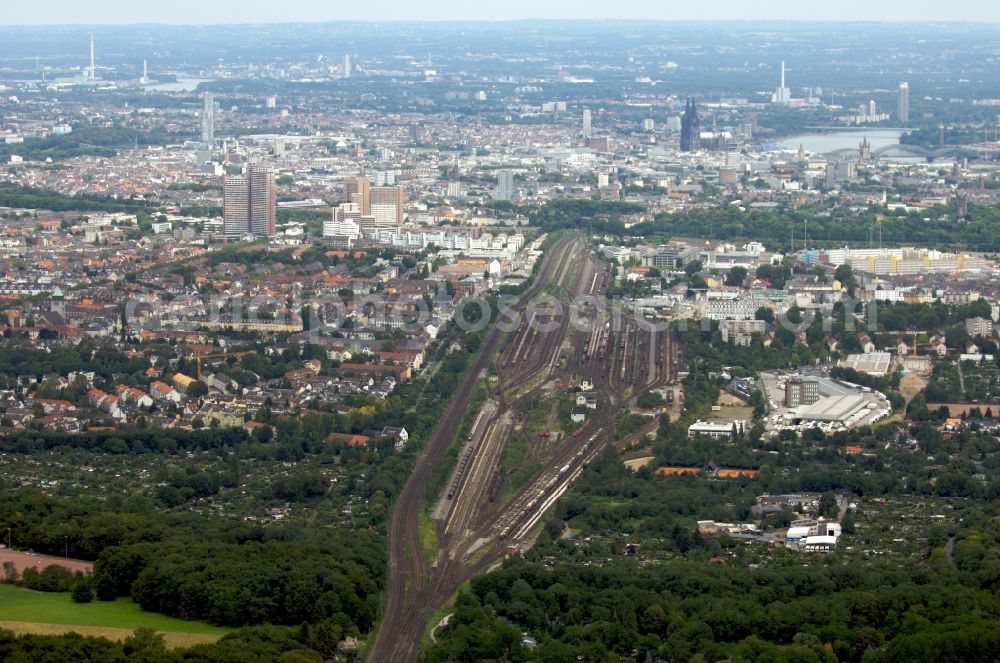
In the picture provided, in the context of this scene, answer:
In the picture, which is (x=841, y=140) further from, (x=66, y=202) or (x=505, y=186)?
(x=66, y=202)

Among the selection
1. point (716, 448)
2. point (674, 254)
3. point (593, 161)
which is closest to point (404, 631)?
point (716, 448)

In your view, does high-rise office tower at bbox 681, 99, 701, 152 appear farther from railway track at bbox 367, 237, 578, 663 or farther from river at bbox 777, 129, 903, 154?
railway track at bbox 367, 237, 578, 663

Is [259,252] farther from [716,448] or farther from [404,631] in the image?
[404,631]

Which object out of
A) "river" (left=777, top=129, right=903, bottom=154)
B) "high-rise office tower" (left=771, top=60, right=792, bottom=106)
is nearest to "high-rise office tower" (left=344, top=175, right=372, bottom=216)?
"river" (left=777, top=129, right=903, bottom=154)

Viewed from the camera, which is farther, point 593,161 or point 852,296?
point 593,161

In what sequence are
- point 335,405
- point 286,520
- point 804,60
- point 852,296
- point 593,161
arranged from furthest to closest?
point 804,60 → point 593,161 → point 852,296 → point 335,405 → point 286,520
